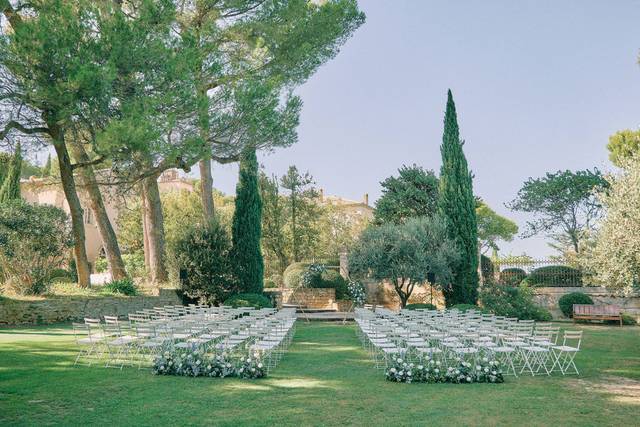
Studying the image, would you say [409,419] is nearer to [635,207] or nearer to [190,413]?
[190,413]

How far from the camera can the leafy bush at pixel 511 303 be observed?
1965 cm

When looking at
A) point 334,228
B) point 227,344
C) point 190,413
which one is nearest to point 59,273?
point 334,228

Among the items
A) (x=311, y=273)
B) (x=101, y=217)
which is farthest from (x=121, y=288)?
(x=311, y=273)

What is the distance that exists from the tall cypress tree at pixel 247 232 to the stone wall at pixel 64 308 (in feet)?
13.2

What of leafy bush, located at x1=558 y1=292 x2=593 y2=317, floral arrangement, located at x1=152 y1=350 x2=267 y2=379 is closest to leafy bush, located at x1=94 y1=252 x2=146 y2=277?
leafy bush, located at x1=558 y1=292 x2=593 y2=317

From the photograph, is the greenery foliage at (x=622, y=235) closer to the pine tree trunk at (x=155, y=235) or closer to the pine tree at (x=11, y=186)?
the pine tree trunk at (x=155, y=235)

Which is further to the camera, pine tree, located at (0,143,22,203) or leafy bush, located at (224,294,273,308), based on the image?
pine tree, located at (0,143,22,203)

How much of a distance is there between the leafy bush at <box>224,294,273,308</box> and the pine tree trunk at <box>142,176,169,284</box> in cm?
432

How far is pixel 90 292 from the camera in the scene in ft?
59.4

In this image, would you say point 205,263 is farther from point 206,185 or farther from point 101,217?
point 101,217

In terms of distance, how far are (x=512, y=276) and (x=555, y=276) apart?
1908 mm

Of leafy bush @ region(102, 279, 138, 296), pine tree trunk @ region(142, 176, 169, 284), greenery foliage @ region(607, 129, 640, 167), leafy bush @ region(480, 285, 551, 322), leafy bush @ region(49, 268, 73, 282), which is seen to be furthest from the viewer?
greenery foliage @ region(607, 129, 640, 167)

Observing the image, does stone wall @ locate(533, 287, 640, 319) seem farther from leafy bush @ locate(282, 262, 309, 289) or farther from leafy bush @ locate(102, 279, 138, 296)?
leafy bush @ locate(102, 279, 138, 296)

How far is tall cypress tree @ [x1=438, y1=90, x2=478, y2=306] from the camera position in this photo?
21.8 meters
